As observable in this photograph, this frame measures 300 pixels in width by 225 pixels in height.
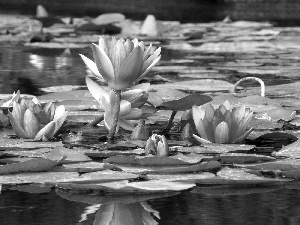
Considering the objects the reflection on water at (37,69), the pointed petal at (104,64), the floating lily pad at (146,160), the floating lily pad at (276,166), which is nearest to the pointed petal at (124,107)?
the pointed petal at (104,64)

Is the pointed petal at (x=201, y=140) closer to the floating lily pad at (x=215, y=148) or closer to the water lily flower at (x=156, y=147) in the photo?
the floating lily pad at (x=215, y=148)

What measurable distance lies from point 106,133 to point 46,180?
1.81 ft

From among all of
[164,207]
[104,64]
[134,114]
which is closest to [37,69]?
[134,114]

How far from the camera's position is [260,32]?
20.0ft

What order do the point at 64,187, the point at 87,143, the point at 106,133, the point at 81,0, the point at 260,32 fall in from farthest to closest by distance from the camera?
the point at 81,0, the point at 260,32, the point at 106,133, the point at 87,143, the point at 64,187

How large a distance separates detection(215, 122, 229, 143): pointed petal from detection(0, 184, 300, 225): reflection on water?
1.20 ft

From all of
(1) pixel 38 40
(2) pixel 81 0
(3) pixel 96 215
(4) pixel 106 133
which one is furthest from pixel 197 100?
(2) pixel 81 0

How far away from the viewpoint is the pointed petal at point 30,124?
1.86 metres

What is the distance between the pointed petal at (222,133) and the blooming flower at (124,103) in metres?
0.22

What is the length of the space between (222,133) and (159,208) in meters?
0.55

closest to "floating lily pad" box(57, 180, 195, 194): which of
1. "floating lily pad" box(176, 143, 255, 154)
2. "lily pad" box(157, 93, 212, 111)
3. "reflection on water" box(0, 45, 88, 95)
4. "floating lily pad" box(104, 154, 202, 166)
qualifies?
"floating lily pad" box(104, 154, 202, 166)

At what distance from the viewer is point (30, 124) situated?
188 cm

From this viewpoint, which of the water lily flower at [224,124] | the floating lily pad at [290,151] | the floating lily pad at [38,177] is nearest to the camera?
the floating lily pad at [38,177]

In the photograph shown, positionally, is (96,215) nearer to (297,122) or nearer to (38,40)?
(297,122)
